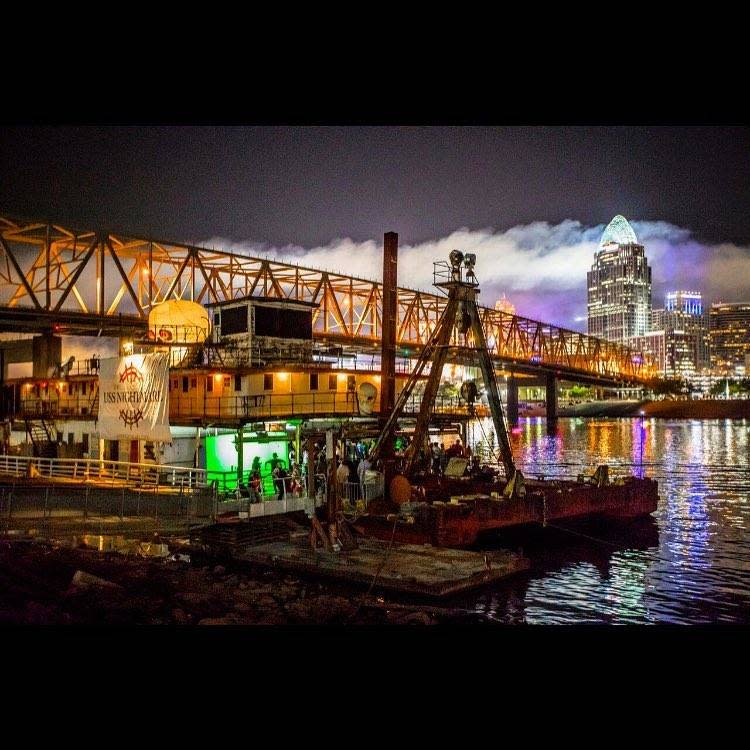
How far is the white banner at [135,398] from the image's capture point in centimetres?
2231

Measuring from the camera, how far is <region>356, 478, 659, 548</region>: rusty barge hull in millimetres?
20109

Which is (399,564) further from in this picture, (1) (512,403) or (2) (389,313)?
(1) (512,403)

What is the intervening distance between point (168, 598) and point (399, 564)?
5205mm

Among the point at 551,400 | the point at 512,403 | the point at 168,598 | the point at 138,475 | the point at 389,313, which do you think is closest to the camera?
the point at 168,598

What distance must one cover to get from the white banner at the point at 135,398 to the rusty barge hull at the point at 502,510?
6.94 m

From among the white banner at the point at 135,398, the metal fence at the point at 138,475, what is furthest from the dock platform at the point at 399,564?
the white banner at the point at 135,398

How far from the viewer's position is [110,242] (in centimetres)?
6975

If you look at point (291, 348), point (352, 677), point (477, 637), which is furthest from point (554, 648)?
point (291, 348)

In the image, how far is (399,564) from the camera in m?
16.5

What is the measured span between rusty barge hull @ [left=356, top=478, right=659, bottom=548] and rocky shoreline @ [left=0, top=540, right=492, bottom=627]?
3.74 metres

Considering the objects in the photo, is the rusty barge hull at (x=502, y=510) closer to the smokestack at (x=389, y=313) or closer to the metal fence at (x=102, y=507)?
the metal fence at (x=102, y=507)

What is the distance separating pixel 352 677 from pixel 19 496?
17.2 m

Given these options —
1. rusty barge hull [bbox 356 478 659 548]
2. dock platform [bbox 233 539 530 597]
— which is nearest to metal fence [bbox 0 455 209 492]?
dock platform [bbox 233 539 530 597]

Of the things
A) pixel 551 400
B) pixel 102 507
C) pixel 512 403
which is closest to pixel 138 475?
pixel 102 507
